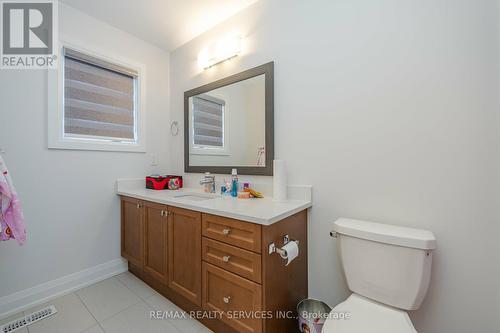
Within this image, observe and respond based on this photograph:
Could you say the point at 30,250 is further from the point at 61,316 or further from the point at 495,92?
the point at 495,92

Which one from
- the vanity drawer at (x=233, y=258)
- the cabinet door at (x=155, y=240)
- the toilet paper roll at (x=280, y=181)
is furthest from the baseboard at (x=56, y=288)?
the toilet paper roll at (x=280, y=181)

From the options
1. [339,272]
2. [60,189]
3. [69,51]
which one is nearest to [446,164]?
[339,272]

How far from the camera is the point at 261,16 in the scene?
1.70 meters

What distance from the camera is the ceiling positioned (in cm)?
175

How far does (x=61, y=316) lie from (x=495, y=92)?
114 inches

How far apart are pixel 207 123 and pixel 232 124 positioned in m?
0.36

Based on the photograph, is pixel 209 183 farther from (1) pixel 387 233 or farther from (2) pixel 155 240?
(1) pixel 387 233

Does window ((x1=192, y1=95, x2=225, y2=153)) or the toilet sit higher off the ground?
window ((x1=192, y1=95, x2=225, y2=153))

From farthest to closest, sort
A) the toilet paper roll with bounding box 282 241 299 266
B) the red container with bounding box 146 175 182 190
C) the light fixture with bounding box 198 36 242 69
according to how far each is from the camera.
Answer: the red container with bounding box 146 175 182 190 → the light fixture with bounding box 198 36 242 69 → the toilet paper roll with bounding box 282 241 299 266

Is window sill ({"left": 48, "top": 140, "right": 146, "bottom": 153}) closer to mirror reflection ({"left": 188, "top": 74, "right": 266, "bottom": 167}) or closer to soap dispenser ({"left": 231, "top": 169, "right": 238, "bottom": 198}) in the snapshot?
mirror reflection ({"left": 188, "top": 74, "right": 266, "bottom": 167})

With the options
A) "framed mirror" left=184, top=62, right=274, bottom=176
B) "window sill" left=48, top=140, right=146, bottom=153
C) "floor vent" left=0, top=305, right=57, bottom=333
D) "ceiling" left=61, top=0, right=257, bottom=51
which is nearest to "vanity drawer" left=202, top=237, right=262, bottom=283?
"framed mirror" left=184, top=62, right=274, bottom=176

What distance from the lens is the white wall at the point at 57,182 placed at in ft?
5.10

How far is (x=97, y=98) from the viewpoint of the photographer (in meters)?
1.99

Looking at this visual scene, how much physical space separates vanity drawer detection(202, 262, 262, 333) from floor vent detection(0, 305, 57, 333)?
1.20 meters
